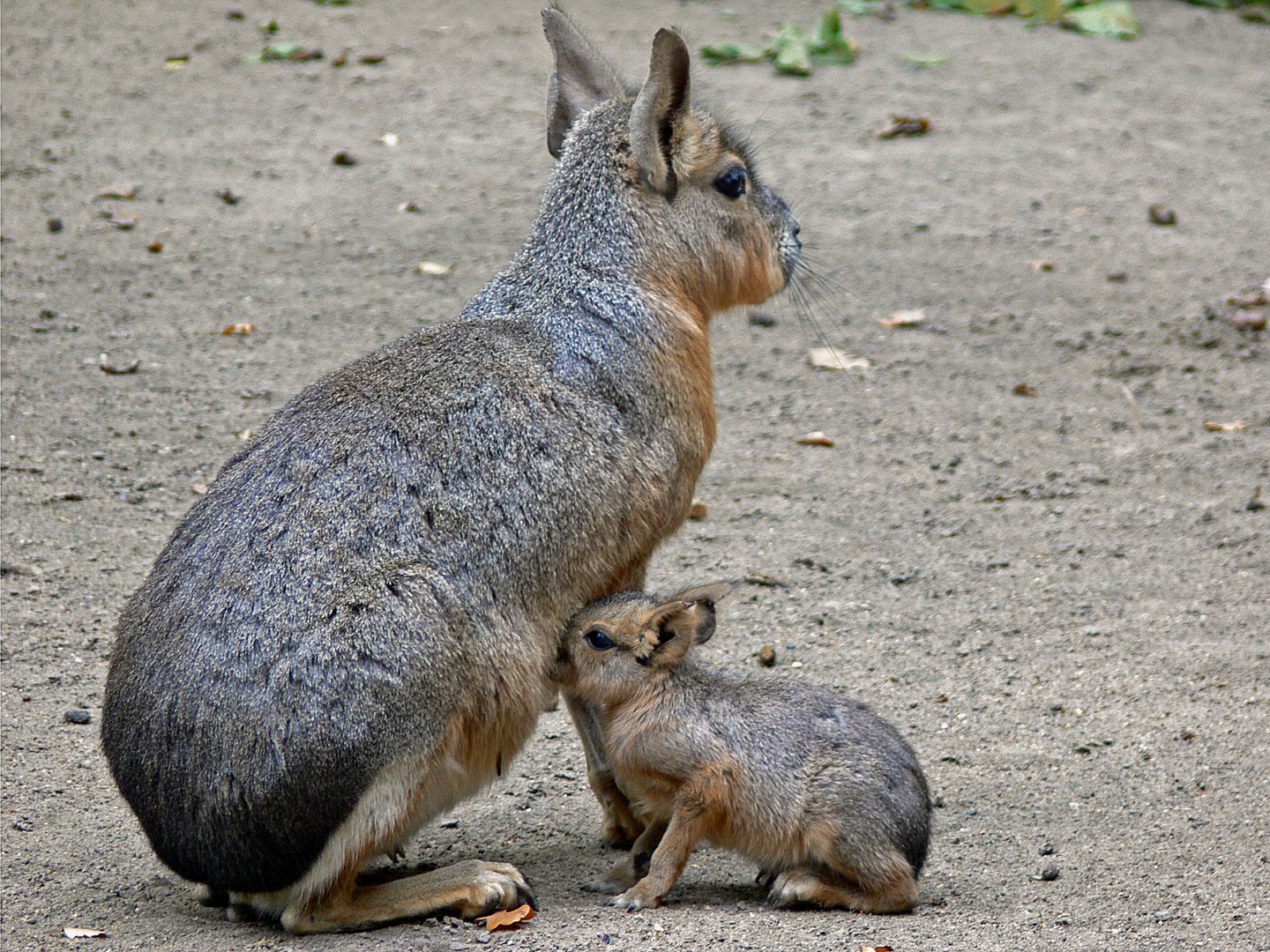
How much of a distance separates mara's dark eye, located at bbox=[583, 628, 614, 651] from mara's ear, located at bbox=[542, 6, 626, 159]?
1677 mm

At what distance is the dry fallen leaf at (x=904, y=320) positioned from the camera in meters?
8.14

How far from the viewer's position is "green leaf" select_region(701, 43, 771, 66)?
11.4 meters

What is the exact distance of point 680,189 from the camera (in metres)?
4.32

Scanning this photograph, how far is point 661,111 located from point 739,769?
1.93 meters

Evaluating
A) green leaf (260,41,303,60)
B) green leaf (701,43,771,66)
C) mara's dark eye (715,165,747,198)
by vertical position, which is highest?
mara's dark eye (715,165,747,198)

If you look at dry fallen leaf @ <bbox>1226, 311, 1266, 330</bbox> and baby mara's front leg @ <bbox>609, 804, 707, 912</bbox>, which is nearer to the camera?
baby mara's front leg @ <bbox>609, 804, 707, 912</bbox>

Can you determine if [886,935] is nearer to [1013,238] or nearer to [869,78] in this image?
[1013,238]

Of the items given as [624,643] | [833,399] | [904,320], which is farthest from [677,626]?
[904,320]

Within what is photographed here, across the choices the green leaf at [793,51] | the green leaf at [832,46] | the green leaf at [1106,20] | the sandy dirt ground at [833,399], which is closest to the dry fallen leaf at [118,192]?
the sandy dirt ground at [833,399]

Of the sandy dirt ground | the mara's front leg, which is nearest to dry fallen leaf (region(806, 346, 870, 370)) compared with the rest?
the sandy dirt ground

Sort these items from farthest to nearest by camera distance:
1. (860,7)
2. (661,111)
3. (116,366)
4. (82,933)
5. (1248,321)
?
(860,7) → (1248,321) → (116,366) → (661,111) → (82,933)

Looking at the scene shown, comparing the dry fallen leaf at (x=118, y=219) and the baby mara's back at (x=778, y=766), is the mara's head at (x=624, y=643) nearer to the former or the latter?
the baby mara's back at (x=778, y=766)

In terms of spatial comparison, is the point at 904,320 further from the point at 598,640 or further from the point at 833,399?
the point at 598,640

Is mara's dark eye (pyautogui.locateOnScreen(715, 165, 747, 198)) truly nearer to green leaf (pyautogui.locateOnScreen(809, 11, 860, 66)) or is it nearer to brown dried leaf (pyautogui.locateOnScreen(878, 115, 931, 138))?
brown dried leaf (pyautogui.locateOnScreen(878, 115, 931, 138))
